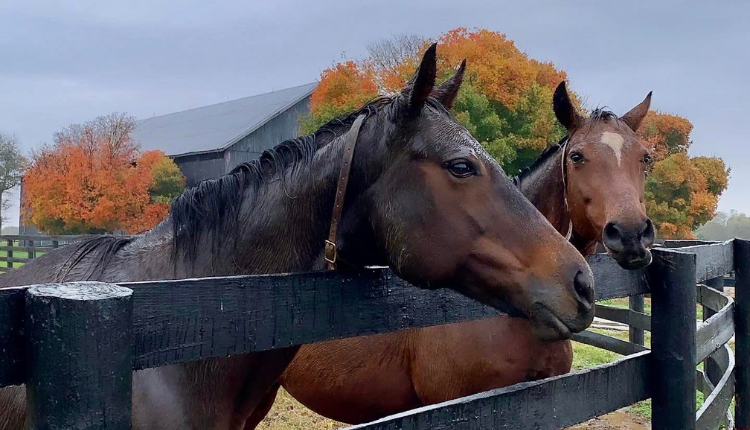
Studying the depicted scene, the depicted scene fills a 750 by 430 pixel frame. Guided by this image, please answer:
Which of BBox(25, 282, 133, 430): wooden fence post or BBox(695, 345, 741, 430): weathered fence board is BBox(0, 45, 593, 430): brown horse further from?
BBox(695, 345, 741, 430): weathered fence board

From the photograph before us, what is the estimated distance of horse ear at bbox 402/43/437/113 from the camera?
1.91m

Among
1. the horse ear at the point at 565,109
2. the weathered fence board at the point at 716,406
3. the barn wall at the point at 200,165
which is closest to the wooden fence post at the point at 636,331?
the weathered fence board at the point at 716,406

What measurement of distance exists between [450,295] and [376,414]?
1863mm

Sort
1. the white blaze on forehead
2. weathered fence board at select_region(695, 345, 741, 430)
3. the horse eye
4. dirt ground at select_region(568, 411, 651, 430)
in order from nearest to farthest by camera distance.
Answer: the horse eye → weathered fence board at select_region(695, 345, 741, 430) → the white blaze on forehead → dirt ground at select_region(568, 411, 651, 430)

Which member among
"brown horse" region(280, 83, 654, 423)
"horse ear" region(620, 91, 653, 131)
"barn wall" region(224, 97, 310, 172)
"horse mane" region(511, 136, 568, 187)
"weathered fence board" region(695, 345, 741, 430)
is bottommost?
"weathered fence board" region(695, 345, 741, 430)

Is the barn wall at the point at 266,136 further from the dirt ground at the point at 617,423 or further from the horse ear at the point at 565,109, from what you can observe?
the horse ear at the point at 565,109

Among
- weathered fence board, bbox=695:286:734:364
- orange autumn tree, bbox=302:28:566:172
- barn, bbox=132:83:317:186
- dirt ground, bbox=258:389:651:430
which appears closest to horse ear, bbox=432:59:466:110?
weathered fence board, bbox=695:286:734:364

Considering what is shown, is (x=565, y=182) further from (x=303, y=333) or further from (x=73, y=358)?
(x=73, y=358)

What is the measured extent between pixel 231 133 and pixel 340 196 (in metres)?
39.7

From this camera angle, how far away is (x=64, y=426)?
1.06 meters

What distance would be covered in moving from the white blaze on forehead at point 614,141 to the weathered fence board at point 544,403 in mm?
1592

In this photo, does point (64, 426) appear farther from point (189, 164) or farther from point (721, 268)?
point (189, 164)

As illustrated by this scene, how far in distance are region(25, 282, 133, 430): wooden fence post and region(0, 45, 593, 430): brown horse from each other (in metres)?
0.88

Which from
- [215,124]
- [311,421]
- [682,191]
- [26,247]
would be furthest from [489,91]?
[215,124]
